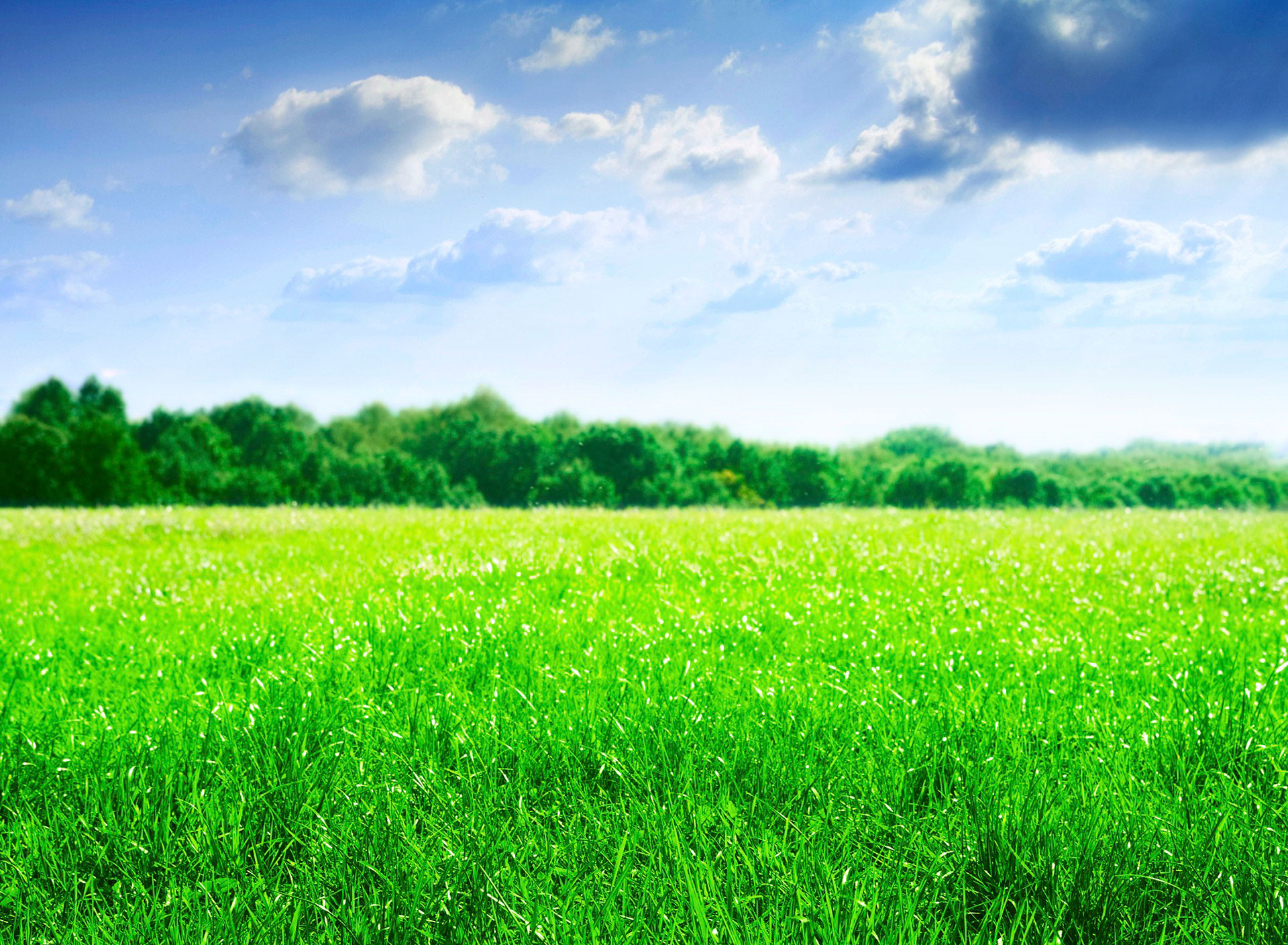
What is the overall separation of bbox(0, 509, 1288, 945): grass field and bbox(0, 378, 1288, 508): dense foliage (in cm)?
3910

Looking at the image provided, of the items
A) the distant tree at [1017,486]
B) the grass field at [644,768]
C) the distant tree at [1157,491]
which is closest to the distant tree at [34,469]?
the grass field at [644,768]

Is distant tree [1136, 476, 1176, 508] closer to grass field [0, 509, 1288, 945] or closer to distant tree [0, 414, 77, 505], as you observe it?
grass field [0, 509, 1288, 945]

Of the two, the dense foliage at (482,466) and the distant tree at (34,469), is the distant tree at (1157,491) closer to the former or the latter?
the dense foliage at (482,466)

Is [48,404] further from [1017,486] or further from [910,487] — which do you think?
[1017,486]

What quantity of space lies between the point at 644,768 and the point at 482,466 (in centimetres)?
5909

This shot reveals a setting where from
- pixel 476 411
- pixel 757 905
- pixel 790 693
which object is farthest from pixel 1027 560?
pixel 476 411

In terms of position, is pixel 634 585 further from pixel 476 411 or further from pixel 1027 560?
pixel 476 411

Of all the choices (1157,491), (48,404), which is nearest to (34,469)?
(48,404)

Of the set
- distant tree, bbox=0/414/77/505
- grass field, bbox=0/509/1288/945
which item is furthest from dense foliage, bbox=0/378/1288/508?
grass field, bbox=0/509/1288/945

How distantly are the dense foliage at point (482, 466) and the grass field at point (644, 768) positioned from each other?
39098 millimetres

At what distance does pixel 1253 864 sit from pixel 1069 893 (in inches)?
28.5

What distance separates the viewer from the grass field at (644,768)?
256 centimetres

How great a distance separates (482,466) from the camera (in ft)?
201

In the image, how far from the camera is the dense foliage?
5278cm
